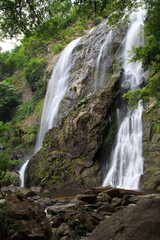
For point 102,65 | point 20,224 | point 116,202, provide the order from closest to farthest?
1. point 20,224
2. point 116,202
3. point 102,65

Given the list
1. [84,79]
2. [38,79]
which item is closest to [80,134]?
[84,79]

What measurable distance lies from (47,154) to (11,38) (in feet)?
41.9

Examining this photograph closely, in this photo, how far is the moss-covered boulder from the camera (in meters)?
14.8

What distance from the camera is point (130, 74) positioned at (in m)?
17.1

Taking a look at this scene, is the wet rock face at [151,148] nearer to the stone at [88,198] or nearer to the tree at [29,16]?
the stone at [88,198]

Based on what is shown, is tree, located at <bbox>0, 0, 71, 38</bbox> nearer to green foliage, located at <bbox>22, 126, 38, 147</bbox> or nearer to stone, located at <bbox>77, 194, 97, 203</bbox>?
stone, located at <bbox>77, 194, 97, 203</bbox>

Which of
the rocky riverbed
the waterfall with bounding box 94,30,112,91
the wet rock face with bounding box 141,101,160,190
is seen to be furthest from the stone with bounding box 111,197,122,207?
the waterfall with bounding box 94,30,112,91

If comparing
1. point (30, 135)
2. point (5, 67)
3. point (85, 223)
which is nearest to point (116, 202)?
point (85, 223)

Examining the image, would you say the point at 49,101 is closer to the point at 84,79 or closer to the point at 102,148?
the point at 84,79

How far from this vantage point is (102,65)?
68.7 feet

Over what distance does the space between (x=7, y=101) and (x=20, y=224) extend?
31381 mm

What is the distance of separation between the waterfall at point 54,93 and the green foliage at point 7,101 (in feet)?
27.0

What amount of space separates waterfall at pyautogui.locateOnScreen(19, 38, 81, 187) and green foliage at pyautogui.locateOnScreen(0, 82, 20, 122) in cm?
821

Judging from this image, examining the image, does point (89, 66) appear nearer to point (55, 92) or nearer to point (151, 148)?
point (55, 92)
